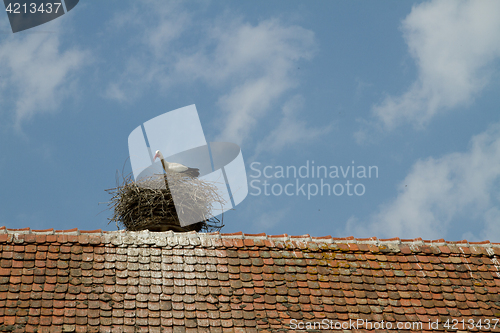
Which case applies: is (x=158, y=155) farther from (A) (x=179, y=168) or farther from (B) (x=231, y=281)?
(B) (x=231, y=281)

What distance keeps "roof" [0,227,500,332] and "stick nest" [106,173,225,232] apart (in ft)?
5.47

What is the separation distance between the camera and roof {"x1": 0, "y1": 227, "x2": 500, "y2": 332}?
6.64 meters

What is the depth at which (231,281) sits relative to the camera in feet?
24.0

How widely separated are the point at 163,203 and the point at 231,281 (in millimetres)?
2668

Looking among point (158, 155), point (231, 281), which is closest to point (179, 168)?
point (158, 155)

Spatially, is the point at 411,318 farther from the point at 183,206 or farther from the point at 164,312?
the point at 183,206

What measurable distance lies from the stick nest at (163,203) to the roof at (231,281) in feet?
5.47

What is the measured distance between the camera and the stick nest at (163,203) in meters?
9.45

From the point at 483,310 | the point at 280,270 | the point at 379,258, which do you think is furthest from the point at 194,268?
the point at 483,310

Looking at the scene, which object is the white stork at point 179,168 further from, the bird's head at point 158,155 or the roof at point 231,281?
the roof at point 231,281

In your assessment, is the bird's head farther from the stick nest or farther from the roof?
the roof

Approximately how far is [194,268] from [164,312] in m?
0.84

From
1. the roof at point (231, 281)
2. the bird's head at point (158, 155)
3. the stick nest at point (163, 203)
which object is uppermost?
the bird's head at point (158, 155)

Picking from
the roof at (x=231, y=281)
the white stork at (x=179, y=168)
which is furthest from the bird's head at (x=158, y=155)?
the roof at (x=231, y=281)
